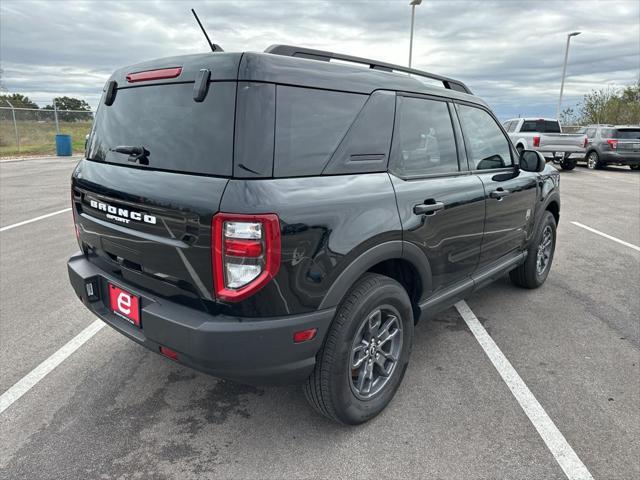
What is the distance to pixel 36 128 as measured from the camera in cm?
2245

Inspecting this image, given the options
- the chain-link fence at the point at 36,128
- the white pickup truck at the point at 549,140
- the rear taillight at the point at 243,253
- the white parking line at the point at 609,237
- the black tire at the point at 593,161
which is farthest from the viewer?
the chain-link fence at the point at 36,128

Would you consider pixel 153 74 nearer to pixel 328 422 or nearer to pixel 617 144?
pixel 328 422

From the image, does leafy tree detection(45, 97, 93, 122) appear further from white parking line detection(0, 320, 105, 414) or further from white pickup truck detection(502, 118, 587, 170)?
white parking line detection(0, 320, 105, 414)

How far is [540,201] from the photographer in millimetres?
4336

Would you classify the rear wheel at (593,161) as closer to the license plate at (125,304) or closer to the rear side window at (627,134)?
the rear side window at (627,134)

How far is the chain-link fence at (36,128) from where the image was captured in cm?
2072

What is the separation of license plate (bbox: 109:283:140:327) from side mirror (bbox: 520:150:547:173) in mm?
3218

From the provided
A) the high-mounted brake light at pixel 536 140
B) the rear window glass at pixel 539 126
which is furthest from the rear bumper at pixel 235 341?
the rear window glass at pixel 539 126

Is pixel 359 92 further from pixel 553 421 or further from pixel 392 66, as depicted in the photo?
pixel 553 421

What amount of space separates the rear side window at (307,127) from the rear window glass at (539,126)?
56.2 ft

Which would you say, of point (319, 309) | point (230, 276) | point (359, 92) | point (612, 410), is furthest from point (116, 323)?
point (612, 410)

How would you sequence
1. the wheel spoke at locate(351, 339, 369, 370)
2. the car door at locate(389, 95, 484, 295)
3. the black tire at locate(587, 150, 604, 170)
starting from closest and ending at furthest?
the wheel spoke at locate(351, 339, 369, 370) → the car door at locate(389, 95, 484, 295) → the black tire at locate(587, 150, 604, 170)

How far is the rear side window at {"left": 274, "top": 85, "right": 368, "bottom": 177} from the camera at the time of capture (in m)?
2.10

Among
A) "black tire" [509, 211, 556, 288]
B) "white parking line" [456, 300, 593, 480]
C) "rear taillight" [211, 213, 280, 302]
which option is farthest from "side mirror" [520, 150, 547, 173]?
"rear taillight" [211, 213, 280, 302]
